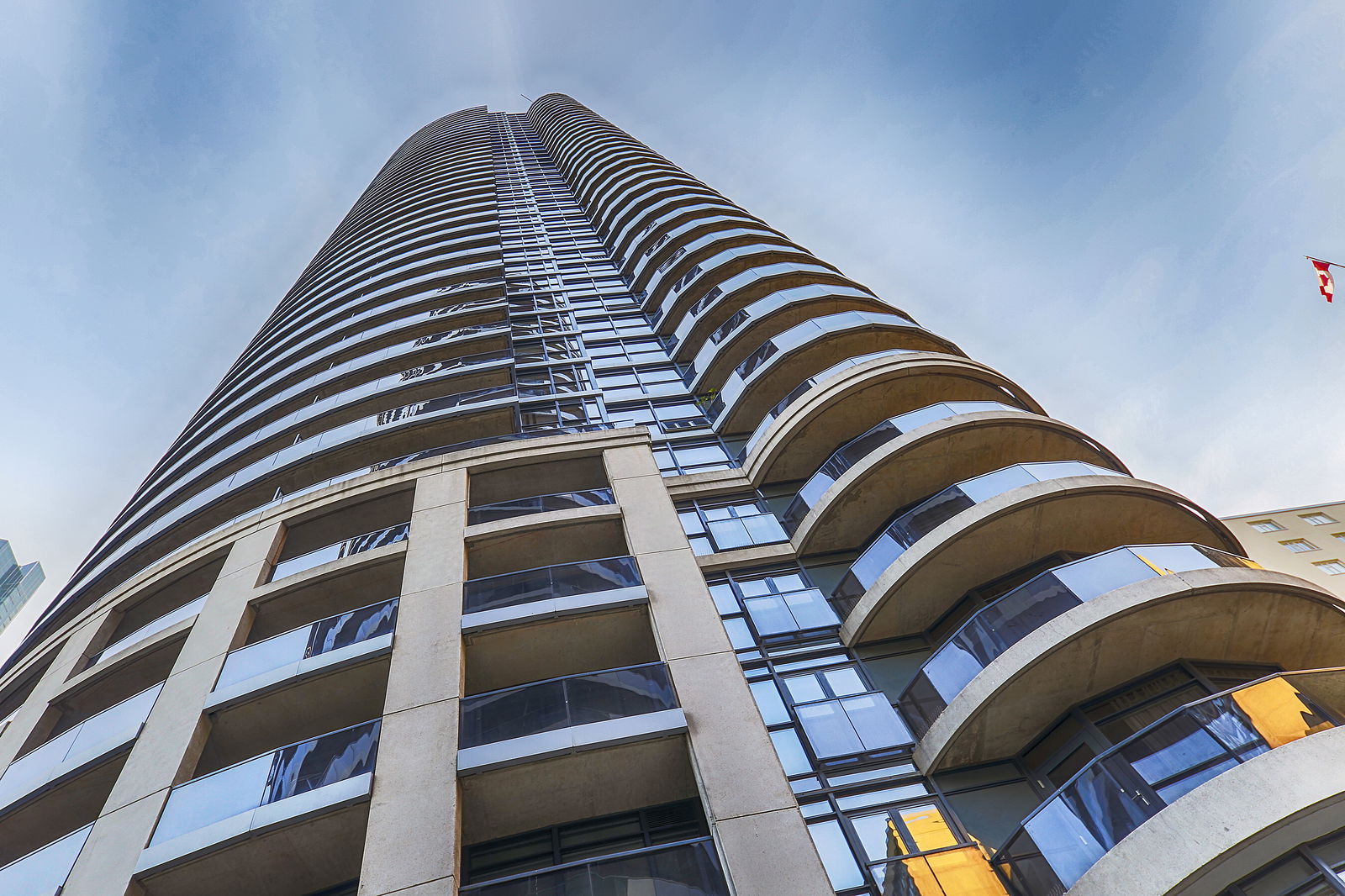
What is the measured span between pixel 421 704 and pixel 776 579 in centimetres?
680

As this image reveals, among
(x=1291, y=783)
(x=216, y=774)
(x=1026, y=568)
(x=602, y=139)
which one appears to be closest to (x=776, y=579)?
(x=1026, y=568)

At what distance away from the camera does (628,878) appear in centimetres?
880

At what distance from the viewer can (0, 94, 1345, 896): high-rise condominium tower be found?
29.5 ft

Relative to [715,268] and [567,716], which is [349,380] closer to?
[715,268]

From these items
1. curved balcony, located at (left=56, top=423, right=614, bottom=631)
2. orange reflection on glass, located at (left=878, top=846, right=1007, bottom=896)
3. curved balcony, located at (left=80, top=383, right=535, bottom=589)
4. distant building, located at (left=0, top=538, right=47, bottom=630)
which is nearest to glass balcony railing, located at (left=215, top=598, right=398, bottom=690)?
curved balcony, located at (left=56, top=423, right=614, bottom=631)

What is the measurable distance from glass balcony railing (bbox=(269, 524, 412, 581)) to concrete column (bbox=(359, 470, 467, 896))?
0.64m

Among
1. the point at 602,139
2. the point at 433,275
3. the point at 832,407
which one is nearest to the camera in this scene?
the point at 832,407

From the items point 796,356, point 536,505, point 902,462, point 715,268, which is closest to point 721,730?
point 536,505

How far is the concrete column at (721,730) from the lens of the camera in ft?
29.3

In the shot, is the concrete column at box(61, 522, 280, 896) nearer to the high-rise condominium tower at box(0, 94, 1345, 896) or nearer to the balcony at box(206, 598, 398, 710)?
the high-rise condominium tower at box(0, 94, 1345, 896)

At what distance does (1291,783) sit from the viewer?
321 inches

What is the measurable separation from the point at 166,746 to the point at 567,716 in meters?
5.98

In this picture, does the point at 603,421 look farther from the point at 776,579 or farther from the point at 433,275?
the point at 433,275

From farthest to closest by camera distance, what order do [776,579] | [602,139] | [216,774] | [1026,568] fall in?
1. [602,139]
2. [776,579]
3. [1026,568]
4. [216,774]
